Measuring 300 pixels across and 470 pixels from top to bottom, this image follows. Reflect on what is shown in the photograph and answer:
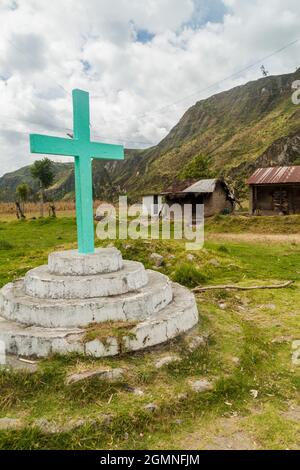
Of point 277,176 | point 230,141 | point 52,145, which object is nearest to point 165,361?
point 52,145

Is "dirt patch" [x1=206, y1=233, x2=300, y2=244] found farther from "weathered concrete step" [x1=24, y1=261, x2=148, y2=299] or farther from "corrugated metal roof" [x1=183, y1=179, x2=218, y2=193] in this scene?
"weathered concrete step" [x1=24, y1=261, x2=148, y2=299]

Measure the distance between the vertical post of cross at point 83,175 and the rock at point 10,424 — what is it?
8.07ft

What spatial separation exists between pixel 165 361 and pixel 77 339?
0.98m

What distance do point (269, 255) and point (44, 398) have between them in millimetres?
10125

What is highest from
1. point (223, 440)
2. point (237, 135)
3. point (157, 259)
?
point (237, 135)

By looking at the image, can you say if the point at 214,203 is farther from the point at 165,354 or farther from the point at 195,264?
the point at 165,354

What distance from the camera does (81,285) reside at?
Result: 4.58 metres

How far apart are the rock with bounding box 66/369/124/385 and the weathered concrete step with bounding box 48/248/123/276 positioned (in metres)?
1.44

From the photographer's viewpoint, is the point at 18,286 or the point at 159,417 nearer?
the point at 159,417

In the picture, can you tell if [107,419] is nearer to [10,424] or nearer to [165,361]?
[10,424]

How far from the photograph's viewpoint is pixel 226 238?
18.0 meters

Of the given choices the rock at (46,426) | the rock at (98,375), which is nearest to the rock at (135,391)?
the rock at (98,375)

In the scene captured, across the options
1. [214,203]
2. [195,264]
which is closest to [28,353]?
[195,264]

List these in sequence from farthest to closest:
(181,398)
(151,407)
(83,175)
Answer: (83,175), (181,398), (151,407)
